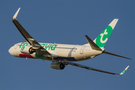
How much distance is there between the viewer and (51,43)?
6556 cm

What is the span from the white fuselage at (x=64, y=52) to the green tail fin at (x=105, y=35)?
2157 mm

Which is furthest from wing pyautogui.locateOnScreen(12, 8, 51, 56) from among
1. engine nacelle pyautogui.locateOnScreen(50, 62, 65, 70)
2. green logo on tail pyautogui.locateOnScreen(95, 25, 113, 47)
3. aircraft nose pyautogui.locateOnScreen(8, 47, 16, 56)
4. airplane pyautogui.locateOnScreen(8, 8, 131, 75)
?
green logo on tail pyautogui.locateOnScreen(95, 25, 113, 47)

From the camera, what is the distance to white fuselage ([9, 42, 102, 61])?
192 ft

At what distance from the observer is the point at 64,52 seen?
201ft

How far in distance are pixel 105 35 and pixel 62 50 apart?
8.36 meters

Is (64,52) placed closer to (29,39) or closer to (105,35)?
(29,39)

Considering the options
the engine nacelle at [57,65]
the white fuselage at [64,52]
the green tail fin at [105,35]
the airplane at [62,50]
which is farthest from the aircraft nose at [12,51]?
the green tail fin at [105,35]

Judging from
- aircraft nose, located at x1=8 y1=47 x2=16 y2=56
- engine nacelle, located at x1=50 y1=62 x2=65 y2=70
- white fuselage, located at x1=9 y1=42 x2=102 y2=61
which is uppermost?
aircraft nose, located at x1=8 y1=47 x2=16 y2=56

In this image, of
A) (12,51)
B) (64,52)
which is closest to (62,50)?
(64,52)

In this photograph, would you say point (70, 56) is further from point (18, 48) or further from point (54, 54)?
point (18, 48)

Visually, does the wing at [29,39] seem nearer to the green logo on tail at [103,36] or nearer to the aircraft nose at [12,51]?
the aircraft nose at [12,51]

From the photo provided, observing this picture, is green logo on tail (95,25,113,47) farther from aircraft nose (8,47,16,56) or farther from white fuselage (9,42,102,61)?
aircraft nose (8,47,16,56)

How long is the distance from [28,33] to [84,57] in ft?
35.0

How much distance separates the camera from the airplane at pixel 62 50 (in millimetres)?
56844
